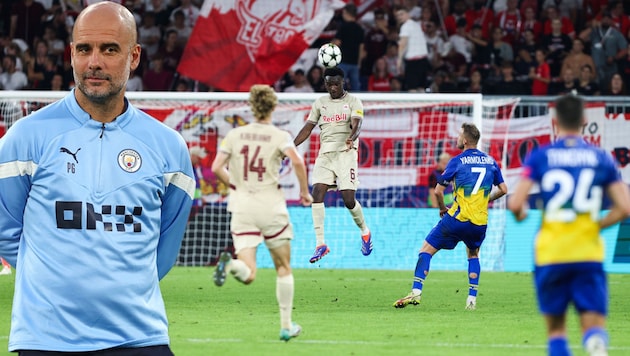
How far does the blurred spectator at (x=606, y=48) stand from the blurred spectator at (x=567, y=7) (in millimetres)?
1181

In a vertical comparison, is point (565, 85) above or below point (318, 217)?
above

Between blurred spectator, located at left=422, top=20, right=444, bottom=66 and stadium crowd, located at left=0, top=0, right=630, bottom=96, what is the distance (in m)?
0.02

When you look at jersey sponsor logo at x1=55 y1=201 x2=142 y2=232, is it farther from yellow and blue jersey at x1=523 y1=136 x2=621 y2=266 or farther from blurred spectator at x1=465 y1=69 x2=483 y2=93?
blurred spectator at x1=465 y1=69 x2=483 y2=93

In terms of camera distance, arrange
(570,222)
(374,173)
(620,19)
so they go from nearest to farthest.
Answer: (570,222) → (374,173) → (620,19)

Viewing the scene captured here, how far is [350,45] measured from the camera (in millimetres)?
20938

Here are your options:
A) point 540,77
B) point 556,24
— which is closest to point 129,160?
point 540,77

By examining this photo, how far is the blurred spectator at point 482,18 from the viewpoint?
73.7 ft

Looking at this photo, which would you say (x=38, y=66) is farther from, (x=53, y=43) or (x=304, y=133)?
(x=304, y=133)

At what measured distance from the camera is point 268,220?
951 centimetres

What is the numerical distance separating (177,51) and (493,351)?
14.7 metres

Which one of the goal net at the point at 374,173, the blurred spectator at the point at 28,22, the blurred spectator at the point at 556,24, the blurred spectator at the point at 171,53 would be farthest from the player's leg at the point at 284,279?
the blurred spectator at the point at 28,22

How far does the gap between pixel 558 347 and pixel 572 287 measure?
339 mm

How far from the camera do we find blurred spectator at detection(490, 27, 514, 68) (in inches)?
848

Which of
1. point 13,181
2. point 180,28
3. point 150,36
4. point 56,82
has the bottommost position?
point 13,181
